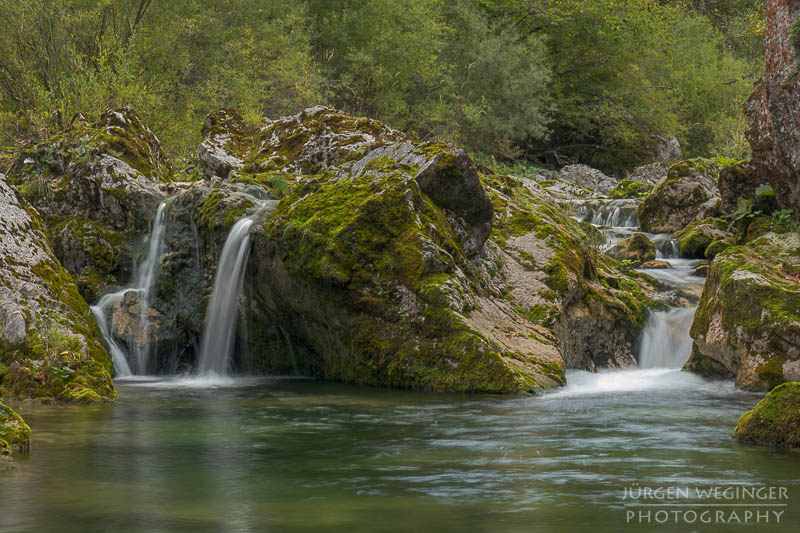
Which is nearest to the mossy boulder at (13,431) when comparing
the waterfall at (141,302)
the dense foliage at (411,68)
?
the waterfall at (141,302)

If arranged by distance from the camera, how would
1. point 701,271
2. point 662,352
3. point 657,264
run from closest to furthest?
point 662,352
point 701,271
point 657,264

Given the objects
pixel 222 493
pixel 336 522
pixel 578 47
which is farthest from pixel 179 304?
pixel 578 47

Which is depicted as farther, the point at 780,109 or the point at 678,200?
the point at 678,200

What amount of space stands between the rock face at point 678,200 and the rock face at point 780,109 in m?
6.22

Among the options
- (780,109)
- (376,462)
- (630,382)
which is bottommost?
(376,462)

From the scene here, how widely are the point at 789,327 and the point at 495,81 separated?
85.5 feet

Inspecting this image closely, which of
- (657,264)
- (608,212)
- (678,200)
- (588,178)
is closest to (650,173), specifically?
(588,178)

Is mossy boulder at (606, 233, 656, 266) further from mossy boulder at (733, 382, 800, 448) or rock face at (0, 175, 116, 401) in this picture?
rock face at (0, 175, 116, 401)

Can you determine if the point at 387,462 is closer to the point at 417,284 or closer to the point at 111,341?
the point at 417,284

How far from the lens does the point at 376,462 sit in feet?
22.9

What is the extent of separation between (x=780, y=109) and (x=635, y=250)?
525 centimetres

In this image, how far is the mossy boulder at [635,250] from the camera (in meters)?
18.0

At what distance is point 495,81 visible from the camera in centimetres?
3544

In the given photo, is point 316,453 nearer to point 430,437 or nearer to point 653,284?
point 430,437
